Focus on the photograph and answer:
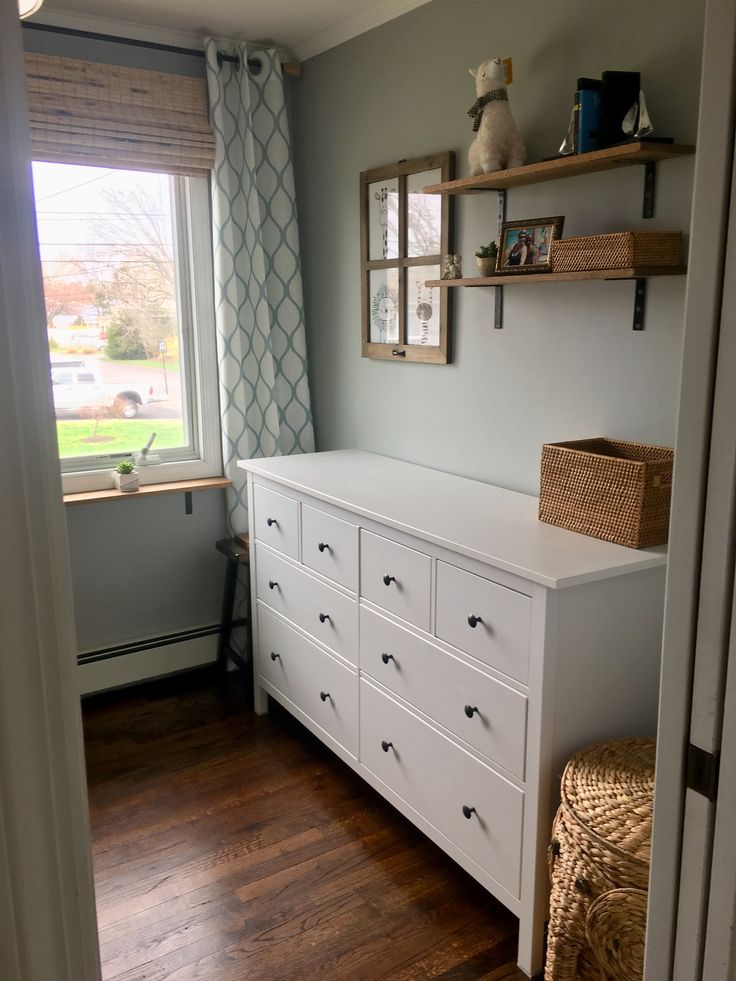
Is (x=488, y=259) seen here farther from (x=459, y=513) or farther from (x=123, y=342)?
(x=123, y=342)

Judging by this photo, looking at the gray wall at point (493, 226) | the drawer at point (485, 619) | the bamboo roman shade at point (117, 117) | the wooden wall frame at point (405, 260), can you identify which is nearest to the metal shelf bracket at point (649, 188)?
the gray wall at point (493, 226)

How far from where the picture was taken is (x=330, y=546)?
2.61 meters

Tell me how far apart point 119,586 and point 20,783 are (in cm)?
282

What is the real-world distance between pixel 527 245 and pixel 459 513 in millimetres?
771

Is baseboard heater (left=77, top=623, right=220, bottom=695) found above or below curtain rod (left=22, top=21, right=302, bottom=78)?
below

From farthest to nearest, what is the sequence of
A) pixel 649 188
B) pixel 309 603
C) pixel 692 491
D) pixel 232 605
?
pixel 232 605 < pixel 309 603 < pixel 649 188 < pixel 692 491

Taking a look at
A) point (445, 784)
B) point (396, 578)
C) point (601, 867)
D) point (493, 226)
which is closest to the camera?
Result: point (601, 867)

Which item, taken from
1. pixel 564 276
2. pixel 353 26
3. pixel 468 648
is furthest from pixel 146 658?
pixel 353 26

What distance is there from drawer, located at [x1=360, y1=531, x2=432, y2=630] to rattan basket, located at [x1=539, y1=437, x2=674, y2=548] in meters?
0.35

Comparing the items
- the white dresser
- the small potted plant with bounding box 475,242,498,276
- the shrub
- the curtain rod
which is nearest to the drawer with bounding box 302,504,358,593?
the white dresser

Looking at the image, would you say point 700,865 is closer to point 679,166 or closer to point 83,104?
point 679,166

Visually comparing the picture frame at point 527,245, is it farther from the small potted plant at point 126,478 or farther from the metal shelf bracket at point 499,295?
the small potted plant at point 126,478

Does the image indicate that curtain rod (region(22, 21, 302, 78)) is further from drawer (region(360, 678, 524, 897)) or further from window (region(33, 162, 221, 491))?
drawer (region(360, 678, 524, 897))

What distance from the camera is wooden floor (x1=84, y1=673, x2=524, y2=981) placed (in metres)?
2.04
